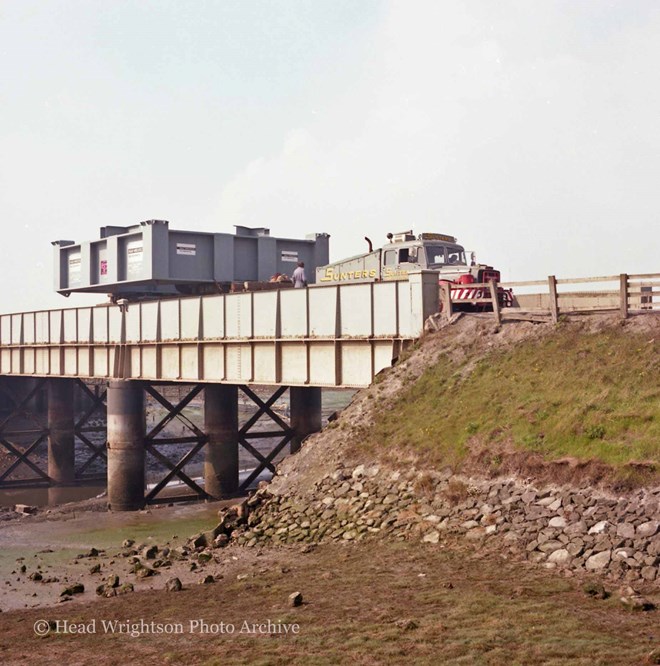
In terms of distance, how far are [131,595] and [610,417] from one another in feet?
35.8

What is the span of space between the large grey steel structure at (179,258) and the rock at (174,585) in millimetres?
21783

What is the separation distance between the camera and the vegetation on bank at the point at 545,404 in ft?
58.4

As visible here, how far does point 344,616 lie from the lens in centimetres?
1388

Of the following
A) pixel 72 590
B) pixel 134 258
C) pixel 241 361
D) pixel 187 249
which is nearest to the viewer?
pixel 72 590

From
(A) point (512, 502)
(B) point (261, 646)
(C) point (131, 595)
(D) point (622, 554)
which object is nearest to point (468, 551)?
(A) point (512, 502)

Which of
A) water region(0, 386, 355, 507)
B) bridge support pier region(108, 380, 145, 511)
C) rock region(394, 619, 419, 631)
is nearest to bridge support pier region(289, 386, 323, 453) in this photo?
water region(0, 386, 355, 507)

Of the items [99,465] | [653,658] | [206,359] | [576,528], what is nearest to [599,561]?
[576,528]

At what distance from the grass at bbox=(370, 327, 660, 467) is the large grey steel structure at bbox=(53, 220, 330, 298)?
59.4ft

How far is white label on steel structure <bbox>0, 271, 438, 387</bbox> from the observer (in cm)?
2616

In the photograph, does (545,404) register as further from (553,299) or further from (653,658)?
(653,658)

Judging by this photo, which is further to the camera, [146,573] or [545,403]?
[545,403]

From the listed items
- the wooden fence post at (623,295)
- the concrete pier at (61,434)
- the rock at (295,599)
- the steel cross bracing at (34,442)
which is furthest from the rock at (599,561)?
the concrete pier at (61,434)

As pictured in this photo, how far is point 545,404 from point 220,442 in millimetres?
20007

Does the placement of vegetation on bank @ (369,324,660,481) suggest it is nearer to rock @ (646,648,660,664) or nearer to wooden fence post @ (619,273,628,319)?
wooden fence post @ (619,273,628,319)
